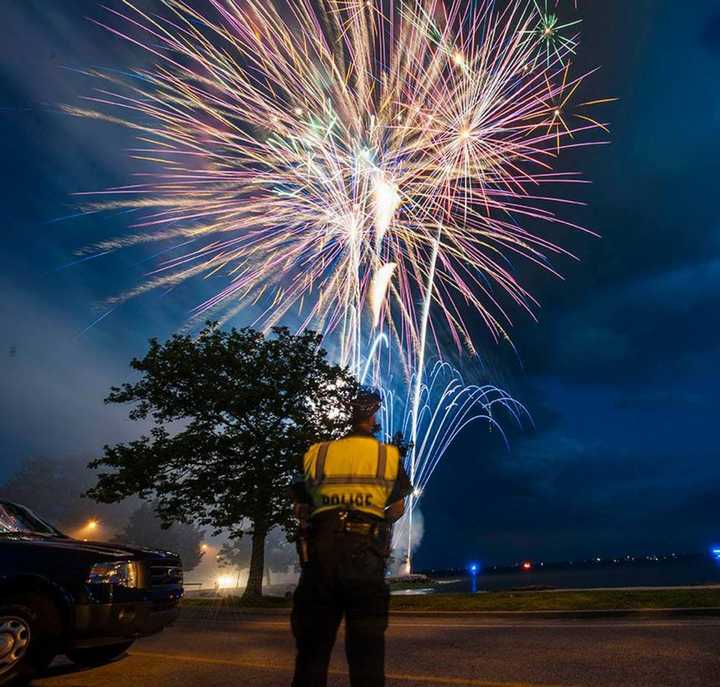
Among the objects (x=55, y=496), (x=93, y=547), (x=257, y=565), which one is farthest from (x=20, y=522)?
(x=55, y=496)

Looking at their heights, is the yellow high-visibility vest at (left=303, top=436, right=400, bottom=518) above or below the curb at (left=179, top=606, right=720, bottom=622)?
above

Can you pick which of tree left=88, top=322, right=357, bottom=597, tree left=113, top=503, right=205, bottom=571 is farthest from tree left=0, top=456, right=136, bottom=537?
tree left=88, top=322, right=357, bottom=597

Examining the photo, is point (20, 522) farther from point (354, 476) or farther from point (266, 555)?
point (266, 555)

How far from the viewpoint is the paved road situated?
5.56 metres

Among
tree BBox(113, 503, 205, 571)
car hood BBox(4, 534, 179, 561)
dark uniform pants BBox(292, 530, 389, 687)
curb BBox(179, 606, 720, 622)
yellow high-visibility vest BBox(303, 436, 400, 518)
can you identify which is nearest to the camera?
dark uniform pants BBox(292, 530, 389, 687)

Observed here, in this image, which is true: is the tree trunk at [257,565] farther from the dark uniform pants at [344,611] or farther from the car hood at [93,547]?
the dark uniform pants at [344,611]

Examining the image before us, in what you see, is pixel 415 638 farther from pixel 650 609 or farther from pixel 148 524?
pixel 148 524

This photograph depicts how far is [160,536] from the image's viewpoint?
87.9 meters

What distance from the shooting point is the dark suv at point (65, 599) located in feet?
17.4

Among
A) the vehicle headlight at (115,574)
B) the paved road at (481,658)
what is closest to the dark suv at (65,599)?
the vehicle headlight at (115,574)

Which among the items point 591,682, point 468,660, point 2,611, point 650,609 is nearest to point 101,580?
point 2,611

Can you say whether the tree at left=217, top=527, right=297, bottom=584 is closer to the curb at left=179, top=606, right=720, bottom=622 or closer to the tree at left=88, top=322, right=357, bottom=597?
the tree at left=88, top=322, right=357, bottom=597

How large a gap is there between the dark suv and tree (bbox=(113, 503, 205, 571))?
83513mm

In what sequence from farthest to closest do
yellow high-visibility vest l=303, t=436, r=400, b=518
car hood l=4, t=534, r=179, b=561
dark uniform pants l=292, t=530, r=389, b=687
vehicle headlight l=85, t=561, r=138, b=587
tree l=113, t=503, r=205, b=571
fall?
tree l=113, t=503, r=205, b=571 → car hood l=4, t=534, r=179, b=561 → vehicle headlight l=85, t=561, r=138, b=587 → yellow high-visibility vest l=303, t=436, r=400, b=518 → dark uniform pants l=292, t=530, r=389, b=687
